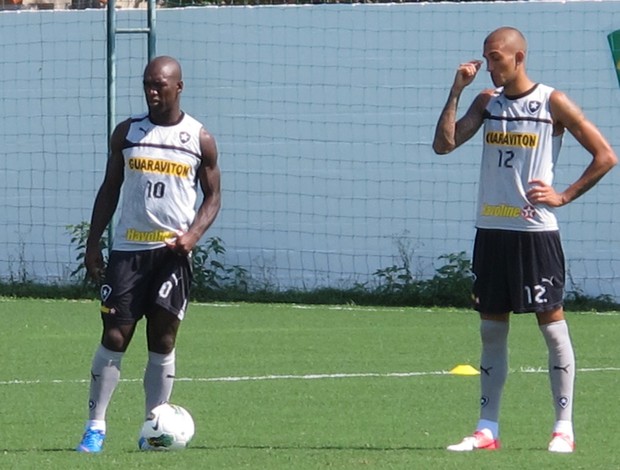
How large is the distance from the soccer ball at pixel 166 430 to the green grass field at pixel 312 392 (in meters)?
0.09

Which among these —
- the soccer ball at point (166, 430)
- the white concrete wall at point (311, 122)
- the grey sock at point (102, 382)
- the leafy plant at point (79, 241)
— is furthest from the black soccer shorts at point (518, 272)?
the leafy plant at point (79, 241)

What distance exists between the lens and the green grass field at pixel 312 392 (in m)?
7.66

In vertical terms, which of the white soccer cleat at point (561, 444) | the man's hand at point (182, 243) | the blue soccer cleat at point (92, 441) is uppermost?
the man's hand at point (182, 243)

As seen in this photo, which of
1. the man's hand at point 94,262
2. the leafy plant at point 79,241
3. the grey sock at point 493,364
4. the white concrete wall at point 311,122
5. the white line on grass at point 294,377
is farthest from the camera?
the leafy plant at point 79,241

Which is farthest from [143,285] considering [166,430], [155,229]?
[166,430]

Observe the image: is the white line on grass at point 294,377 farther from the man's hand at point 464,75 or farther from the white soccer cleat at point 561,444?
the man's hand at point 464,75

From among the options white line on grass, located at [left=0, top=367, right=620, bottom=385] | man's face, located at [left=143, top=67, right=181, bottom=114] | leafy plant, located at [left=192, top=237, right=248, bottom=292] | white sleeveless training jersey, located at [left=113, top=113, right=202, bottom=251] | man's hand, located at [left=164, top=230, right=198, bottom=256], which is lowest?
leafy plant, located at [left=192, top=237, right=248, bottom=292]

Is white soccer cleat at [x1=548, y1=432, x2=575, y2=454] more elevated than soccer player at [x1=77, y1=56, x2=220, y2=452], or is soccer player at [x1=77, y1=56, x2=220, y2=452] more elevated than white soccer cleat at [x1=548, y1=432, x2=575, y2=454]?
soccer player at [x1=77, y1=56, x2=220, y2=452]

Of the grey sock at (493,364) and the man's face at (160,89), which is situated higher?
the man's face at (160,89)

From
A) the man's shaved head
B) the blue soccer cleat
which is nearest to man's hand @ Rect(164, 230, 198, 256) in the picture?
the blue soccer cleat

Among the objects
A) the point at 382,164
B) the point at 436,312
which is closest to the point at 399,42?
the point at 382,164

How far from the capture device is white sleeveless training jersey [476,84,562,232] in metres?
7.77

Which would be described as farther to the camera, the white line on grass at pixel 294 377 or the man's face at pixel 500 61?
the white line on grass at pixel 294 377

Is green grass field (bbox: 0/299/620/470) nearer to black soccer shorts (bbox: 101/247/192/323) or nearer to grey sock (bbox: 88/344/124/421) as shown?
grey sock (bbox: 88/344/124/421)
